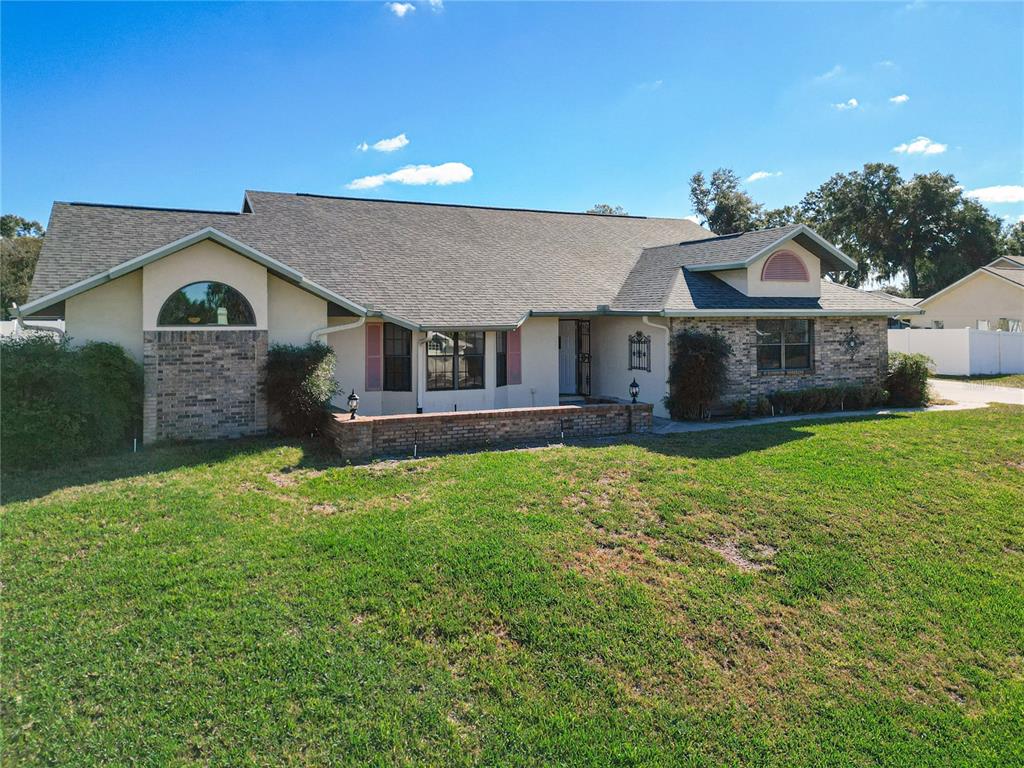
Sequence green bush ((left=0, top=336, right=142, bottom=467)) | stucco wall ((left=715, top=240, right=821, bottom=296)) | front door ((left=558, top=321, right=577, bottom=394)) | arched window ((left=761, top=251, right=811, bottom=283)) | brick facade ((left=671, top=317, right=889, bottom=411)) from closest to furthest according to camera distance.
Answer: green bush ((left=0, top=336, right=142, bottom=467)), brick facade ((left=671, top=317, right=889, bottom=411)), stucco wall ((left=715, top=240, right=821, bottom=296)), arched window ((left=761, top=251, right=811, bottom=283)), front door ((left=558, top=321, right=577, bottom=394))

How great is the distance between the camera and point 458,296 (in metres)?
14.9

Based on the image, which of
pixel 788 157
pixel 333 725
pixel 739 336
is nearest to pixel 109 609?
pixel 333 725

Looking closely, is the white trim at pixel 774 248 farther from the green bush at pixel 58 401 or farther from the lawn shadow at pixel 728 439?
the green bush at pixel 58 401

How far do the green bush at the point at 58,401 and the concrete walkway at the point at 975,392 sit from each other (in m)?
21.2

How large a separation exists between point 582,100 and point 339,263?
828 cm

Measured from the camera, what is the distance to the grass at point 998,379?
22.2 m

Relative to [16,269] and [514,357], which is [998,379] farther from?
[16,269]

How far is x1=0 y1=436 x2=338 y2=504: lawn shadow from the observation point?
848cm

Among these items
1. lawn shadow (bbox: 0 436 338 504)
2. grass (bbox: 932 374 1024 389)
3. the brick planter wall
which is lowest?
lawn shadow (bbox: 0 436 338 504)

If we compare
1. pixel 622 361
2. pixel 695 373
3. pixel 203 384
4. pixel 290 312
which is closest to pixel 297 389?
pixel 203 384

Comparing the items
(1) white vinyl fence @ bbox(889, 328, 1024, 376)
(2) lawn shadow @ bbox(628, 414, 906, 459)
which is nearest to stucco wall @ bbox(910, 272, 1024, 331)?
(1) white vinyl fence @ bbox(889, 328, 1024, 376)

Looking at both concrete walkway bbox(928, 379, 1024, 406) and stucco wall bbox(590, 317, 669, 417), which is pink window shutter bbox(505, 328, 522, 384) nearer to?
stucco wall bbox(590, 317, 669, 417)

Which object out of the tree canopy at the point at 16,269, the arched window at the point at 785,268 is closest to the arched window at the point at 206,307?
the arched window at the point at 785,268

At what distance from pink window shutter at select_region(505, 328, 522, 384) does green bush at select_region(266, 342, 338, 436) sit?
4633mm
